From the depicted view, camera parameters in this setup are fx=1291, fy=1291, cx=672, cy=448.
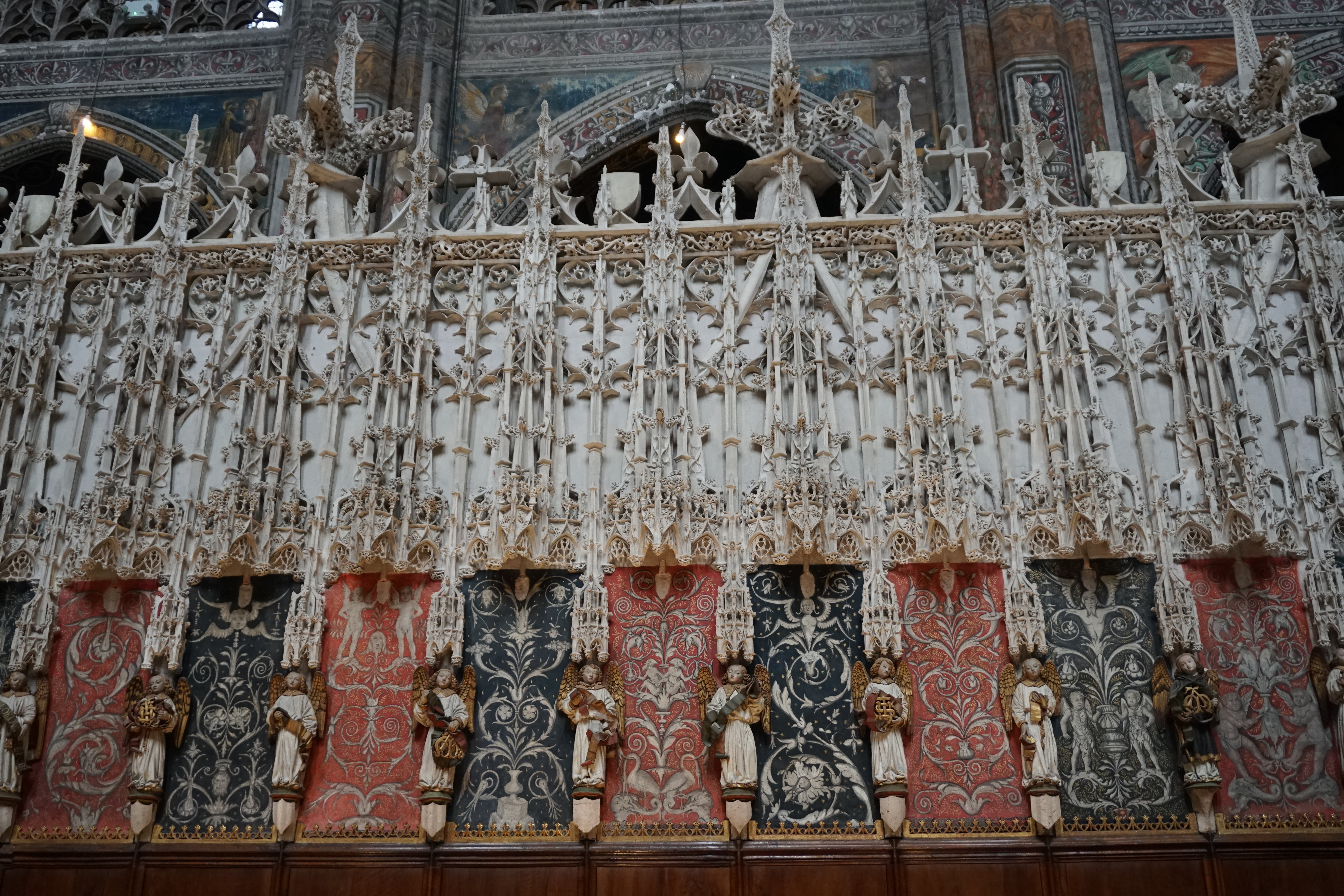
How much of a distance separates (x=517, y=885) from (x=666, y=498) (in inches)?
125

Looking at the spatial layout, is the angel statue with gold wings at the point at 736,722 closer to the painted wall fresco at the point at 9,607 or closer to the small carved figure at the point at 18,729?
the small carved figure at the point at 18,729

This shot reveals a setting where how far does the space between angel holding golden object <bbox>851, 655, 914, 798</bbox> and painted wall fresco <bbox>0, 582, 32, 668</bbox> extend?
273 inches

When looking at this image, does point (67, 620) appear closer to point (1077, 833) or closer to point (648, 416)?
point (648, 416)

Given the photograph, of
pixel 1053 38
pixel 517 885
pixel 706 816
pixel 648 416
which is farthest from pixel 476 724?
pixel 1053 38

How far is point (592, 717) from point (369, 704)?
6.13 feet

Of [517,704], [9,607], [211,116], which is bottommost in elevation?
[517,704]

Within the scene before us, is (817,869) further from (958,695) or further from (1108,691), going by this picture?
(1108,691)

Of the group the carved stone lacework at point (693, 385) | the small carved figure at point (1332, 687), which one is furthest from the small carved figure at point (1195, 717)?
the small carved figure at point (1332, 687)

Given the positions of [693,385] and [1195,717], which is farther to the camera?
[693,385]

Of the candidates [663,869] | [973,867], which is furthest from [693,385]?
[973,867]

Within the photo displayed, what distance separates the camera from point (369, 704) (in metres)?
10.3

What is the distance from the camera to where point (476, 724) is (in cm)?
1020

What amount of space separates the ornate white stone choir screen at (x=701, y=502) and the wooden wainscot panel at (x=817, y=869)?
209 millimetres

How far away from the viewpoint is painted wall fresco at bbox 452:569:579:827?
996 centimetres
